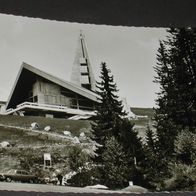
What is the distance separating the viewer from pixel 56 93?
3.10 m

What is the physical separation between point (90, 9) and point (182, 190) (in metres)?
1.48

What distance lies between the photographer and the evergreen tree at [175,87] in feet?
10.2

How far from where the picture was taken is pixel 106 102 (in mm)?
3172

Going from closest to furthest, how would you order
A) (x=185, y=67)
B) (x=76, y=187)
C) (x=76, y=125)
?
(x=76, y=187)
(x=76, y=125)
(x=185, y=67)

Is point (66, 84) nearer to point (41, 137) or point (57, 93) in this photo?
point (57, 93)

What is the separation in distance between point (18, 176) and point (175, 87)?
1.58 m

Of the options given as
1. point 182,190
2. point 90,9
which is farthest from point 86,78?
point 182,190

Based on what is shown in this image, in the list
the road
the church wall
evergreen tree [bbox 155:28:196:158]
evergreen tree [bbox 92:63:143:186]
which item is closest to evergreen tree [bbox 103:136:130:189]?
evergreen tree [bbox 92:63:143:186]

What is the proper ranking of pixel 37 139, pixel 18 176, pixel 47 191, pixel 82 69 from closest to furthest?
pixel 47 191
pixel 18 176
pixel 37 139
pixel 82 69

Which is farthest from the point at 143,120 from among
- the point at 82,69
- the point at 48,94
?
the point at 48,94

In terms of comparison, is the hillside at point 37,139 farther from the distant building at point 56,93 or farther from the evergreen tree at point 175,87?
the evergreen tree at point 175,87

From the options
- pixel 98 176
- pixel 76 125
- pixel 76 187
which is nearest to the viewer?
pixel 76 187

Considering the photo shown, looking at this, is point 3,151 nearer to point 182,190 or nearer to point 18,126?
point 18,126

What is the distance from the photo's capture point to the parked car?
248cm
